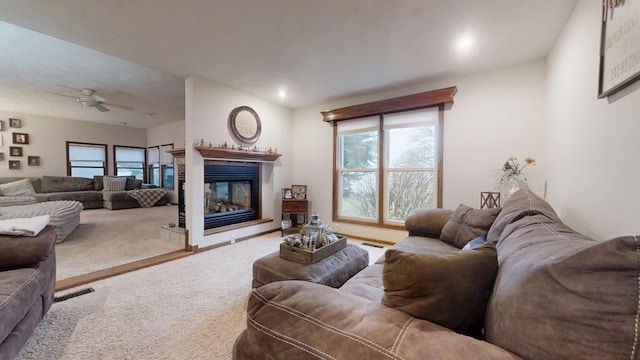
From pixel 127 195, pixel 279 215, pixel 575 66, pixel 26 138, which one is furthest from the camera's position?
pixel 127 195

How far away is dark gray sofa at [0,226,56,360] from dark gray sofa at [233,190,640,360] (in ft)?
4.22

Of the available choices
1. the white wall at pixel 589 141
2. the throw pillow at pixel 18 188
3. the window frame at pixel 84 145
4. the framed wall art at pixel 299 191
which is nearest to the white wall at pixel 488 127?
the white wall at pixel 589 141

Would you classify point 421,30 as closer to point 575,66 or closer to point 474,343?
point 575,66

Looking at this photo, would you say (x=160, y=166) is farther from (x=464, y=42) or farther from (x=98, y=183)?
(x=464, y=42)

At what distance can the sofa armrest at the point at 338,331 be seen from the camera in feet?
2.06

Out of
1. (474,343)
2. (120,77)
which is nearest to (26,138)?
(120,77)

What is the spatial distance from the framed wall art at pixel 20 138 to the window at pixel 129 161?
5.76ft

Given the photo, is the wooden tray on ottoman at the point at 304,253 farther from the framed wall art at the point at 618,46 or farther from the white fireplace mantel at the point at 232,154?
the white fireplace mantel at the point at 232,154

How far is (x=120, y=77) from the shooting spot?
12.5 ft

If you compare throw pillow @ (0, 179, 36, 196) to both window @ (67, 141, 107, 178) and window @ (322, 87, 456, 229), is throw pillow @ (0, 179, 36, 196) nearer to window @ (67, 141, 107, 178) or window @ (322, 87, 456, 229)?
window @ (67, 141, 107, 178)

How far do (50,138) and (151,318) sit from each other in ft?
25.8

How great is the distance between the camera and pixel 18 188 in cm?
543

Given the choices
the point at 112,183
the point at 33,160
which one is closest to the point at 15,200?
the point at 112,183

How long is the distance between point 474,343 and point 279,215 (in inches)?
165
